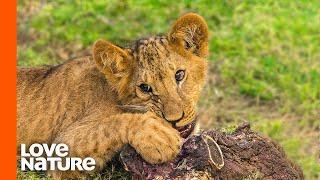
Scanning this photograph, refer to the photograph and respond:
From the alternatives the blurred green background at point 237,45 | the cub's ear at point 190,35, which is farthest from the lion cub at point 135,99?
the blurred green background at point 237,45

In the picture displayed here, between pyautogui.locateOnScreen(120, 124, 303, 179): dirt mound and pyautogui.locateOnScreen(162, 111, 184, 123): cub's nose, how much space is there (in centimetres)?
14

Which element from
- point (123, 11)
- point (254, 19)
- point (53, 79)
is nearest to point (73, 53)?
point (123, 11)

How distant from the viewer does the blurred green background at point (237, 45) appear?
8117 millimetres

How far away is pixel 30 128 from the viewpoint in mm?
5828

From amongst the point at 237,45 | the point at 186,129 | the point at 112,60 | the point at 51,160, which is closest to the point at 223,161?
the point at 186,129

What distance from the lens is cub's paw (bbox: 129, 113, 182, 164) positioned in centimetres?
493

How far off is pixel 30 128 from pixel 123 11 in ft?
13.3

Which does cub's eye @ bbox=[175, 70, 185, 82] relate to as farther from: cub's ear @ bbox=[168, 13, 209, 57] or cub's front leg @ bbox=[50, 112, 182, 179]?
cub's front leg @ bbox=[50, 112, 182, 179]

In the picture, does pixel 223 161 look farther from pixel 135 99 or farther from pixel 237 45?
pixel 237 45

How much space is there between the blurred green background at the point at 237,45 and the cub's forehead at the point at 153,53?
2466mm

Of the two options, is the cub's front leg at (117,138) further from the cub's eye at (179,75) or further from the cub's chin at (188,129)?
the cub's eye at (179,75)

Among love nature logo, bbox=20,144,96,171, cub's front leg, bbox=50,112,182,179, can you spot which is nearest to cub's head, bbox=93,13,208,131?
cub's front leg, bbox=50,112,182,179

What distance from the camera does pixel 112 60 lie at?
17.2 ft

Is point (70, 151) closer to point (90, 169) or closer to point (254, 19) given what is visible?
point (90, 169)
